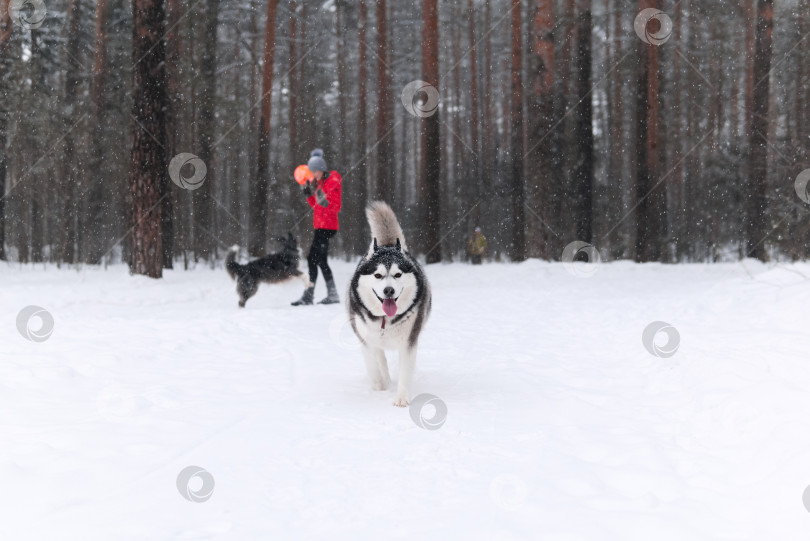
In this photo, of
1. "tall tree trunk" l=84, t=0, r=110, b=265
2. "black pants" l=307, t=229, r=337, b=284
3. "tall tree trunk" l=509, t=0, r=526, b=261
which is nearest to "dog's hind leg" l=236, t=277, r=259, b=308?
"black pants" l=307, t=229, r=337, b=284

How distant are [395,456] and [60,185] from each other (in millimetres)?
19630

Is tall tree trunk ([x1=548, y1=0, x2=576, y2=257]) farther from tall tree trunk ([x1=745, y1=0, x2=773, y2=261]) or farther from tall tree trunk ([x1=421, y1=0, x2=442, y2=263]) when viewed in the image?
tall tree trunk ([x1=745, y1=0, x2=773, y2=261])

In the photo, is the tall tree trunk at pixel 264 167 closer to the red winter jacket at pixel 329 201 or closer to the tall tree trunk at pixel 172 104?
the tall tree trunk at pixel 172 104

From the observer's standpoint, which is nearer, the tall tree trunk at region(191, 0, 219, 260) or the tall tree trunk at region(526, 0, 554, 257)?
the tall tree trunk at region(526, 0, 554, 257)

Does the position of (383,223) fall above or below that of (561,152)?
below

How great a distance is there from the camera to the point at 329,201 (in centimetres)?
844

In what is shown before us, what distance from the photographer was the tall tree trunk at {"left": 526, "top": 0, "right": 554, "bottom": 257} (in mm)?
14062

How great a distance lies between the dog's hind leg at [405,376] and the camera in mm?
3853

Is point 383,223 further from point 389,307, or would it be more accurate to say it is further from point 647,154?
point 647,154

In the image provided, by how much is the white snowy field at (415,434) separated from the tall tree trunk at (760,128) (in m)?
9.35

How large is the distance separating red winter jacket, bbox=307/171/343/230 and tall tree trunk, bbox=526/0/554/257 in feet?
23.0

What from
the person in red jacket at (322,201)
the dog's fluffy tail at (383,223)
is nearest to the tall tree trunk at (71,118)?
the person in red jacket at (322,201)

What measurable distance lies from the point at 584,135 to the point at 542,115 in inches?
53.4

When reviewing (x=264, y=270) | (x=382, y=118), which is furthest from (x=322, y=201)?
(x=382, y=118)
